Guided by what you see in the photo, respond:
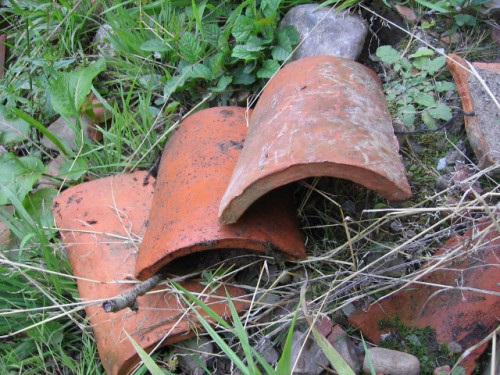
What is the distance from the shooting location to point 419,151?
1.99 meters

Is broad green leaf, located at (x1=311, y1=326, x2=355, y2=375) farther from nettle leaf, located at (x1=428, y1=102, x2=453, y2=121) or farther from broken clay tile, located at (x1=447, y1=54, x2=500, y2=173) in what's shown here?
nettle leaf, located at (x1=428, y1=102, x2=453, y2=121)

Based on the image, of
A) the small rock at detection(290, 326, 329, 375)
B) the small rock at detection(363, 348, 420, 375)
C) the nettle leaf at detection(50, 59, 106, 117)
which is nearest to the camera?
the small rock at detection(363, 348, 420, 375)

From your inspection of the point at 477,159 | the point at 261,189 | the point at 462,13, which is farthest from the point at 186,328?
the point at 462,13

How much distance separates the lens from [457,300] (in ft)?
5.36

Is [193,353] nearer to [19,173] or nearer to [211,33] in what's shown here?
[19,173]

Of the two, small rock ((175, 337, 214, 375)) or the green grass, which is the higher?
the green grass

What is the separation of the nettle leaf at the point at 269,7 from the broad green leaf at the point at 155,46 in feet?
1.55

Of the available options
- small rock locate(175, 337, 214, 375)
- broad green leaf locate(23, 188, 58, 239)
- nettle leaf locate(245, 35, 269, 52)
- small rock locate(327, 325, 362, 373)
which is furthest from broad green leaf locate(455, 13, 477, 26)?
broad green leaf locate(23, 188, 58, 239)

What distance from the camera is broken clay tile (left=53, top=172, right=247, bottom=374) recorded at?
1803 millimetres

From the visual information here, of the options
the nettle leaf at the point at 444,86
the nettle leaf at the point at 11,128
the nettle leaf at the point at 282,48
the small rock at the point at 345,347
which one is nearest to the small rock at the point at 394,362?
the small rock at the point at 345,347

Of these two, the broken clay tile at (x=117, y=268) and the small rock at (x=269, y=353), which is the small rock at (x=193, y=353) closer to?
the broken clay tile at (x=117, y=268)

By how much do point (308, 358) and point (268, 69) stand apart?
1157mm

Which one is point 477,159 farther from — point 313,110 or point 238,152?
point 238,152

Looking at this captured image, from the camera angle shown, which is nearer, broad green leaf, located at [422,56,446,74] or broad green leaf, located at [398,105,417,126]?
broad green leaf, located at [398,105,417,126]
